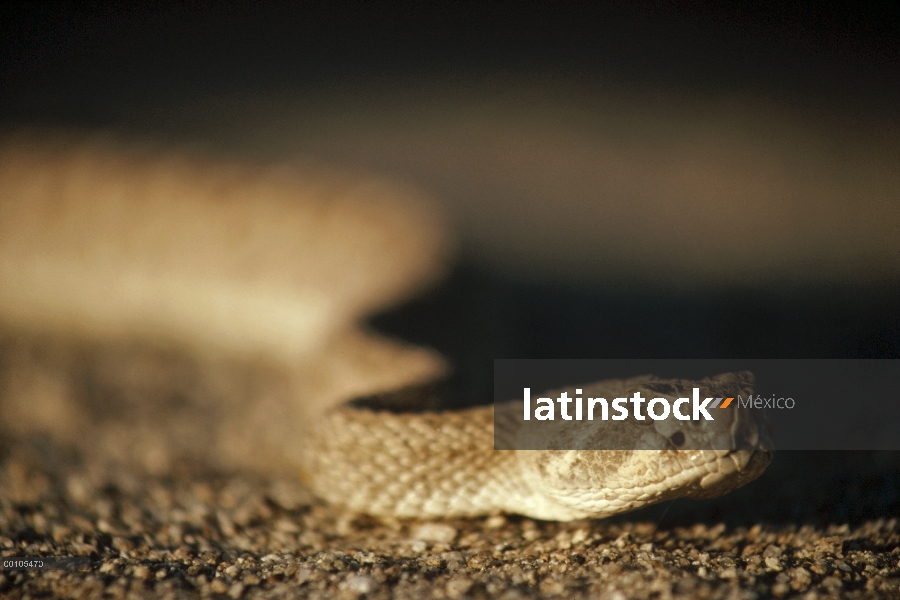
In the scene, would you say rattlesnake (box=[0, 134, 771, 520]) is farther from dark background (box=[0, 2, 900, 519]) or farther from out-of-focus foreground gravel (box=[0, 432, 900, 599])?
dark background (box=[0, 2, 900, 519])

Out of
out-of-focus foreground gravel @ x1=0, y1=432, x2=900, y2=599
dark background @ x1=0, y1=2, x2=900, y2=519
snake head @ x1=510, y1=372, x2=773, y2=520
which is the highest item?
dark background @ x1=0, y1=2, x2=900, y2=519

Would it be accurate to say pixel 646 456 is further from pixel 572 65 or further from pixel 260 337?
pixel 572 65

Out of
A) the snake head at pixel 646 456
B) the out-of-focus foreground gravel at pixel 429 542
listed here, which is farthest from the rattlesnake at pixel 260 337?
the out-of-focus foreground gravel at pixel 429 542

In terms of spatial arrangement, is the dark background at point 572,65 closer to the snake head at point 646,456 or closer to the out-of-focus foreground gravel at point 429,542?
the out-of-focus foreground gravel at point 429,542

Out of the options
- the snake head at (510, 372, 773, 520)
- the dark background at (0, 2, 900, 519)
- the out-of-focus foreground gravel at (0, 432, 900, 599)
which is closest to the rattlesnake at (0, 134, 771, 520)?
the snake head at (510, 372, 773, 520)

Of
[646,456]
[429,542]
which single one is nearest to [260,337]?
[429,542]

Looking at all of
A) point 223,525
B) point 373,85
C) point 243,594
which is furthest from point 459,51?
point 243,594
